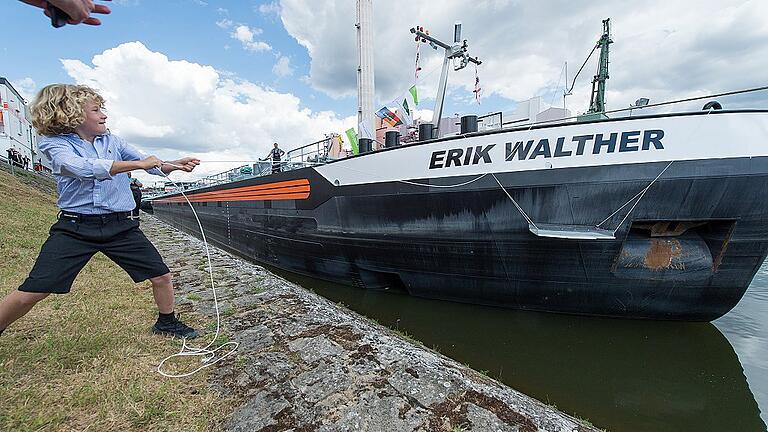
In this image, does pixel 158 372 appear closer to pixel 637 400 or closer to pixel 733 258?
pixel 637 400

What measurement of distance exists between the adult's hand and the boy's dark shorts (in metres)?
1.22

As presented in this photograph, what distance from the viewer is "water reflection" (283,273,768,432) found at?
2883mm

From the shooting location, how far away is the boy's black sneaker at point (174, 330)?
247cm

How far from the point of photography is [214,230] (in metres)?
12.6

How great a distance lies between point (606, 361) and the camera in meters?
3.64

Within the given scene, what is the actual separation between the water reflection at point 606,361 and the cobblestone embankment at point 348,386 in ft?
5.00

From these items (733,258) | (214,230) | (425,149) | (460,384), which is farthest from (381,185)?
(214,230)

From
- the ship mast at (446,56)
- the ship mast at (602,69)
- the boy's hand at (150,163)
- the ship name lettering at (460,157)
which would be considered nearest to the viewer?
the boy's hand at (150,163)

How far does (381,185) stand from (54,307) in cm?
395

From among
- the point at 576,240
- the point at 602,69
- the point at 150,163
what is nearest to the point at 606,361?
the point at 576,240

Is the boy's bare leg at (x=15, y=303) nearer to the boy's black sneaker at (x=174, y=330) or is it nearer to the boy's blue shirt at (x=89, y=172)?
the boy's blue shirt at (x=89, y=172)

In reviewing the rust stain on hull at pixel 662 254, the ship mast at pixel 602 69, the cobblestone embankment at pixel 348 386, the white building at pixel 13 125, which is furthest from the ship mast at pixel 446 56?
the white building at pixel 13 125

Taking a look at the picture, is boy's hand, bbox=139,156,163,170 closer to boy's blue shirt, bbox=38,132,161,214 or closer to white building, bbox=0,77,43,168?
boy's blue shirt, bbox=38,132,161,214

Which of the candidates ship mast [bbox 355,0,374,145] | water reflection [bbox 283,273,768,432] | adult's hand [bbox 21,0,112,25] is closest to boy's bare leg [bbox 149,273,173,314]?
adult's hand [bbox 21,0,112,25]
